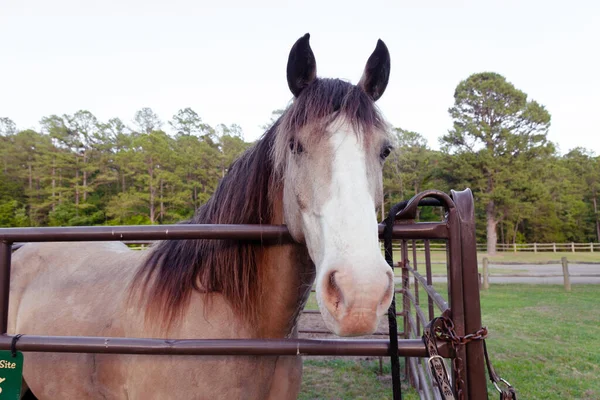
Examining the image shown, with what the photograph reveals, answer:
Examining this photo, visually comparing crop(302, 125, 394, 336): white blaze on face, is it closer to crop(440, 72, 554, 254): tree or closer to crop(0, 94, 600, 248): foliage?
crop(0, 94, 600, 248): foliage

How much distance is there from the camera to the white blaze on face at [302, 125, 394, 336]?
1.00 metres

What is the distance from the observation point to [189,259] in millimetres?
1697

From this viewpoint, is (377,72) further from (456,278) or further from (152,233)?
(152,233)

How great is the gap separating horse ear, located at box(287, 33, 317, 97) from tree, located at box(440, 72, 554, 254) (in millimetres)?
30405

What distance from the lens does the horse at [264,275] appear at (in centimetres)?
110

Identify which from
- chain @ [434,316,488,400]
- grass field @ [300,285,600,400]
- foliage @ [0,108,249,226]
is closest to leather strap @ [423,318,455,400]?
chain @ [434,316,488,400]

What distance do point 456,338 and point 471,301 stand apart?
0.13 metres

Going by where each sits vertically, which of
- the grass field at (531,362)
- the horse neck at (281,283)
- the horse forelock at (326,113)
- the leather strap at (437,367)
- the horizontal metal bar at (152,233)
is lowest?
the grass field at (531,362)

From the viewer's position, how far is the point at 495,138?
29.2m

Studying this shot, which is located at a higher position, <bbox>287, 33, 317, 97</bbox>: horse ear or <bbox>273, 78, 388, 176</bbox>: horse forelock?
<bbox>287, 33, 317, 97</bbox>: horse ear

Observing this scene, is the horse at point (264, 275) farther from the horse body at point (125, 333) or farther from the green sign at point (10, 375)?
the green sign at point (10, 375)

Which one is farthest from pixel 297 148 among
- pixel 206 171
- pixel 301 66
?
pixel 206 171

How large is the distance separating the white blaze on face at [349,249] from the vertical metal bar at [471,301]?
294 mm

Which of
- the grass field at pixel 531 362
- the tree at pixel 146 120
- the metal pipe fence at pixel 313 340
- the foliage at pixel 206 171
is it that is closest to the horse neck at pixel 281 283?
the metal pipe fence at pixel 313 340
